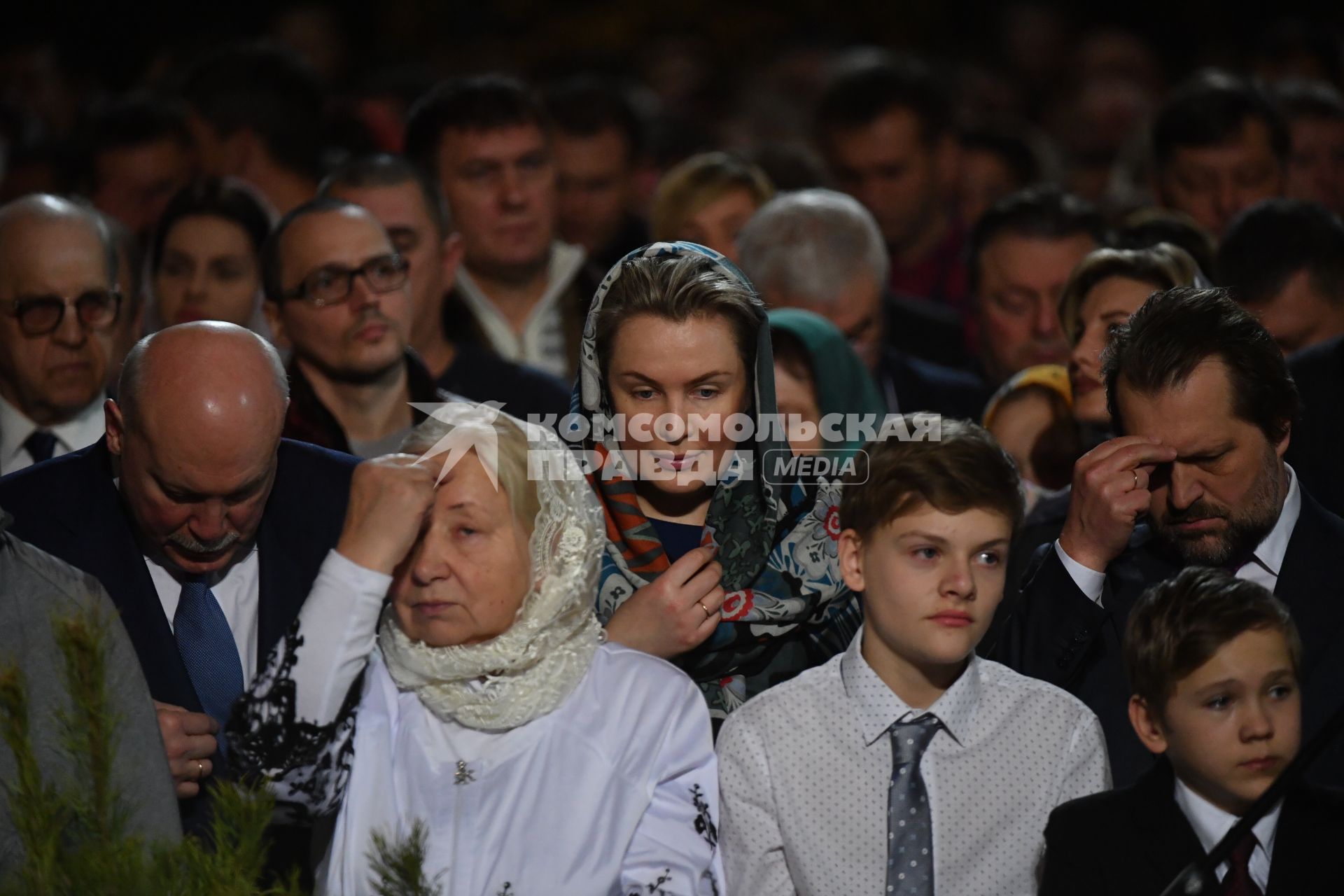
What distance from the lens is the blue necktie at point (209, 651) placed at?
3.27 meters

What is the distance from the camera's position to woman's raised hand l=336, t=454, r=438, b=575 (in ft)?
9.30

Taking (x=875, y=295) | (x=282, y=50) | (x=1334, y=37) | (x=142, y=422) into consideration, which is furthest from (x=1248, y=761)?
(x=1334, y=37)

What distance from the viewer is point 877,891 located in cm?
289

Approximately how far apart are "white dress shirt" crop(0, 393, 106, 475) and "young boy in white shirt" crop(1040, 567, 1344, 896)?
2.72 meters

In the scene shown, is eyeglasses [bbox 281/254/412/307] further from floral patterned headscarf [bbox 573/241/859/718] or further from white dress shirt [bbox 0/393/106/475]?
floral patterned headscarf [bbox 573/241/859/718]

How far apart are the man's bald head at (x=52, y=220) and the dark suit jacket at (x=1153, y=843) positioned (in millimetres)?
2863

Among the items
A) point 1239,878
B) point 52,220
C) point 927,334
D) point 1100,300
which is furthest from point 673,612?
point 927,334

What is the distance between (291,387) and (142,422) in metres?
1.13

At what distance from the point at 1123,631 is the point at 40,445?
273 centimetres

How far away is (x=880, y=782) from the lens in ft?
9.68

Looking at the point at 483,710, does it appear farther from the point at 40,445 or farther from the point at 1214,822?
the point at 40,445

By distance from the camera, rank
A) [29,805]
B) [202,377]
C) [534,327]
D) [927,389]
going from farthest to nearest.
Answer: [534,327], [927,389], [202,377], [29,805]

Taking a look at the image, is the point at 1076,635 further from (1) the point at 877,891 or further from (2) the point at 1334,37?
(2) the point at 1334,37

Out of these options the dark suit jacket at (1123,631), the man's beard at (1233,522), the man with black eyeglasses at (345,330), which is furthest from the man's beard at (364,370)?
the man's beard at (1233,522)
